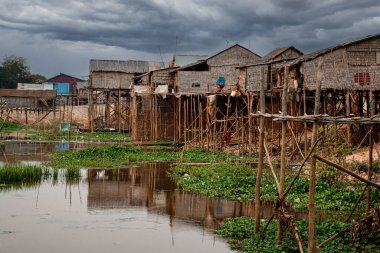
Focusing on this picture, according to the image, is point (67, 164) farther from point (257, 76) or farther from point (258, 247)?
point (258, 247)

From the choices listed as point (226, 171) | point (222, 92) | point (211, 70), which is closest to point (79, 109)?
point (211, 70)

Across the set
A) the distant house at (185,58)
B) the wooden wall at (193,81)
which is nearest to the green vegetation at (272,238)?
the wooden wall at (193,81)

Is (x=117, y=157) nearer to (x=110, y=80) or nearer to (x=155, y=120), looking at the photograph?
(x=155, y=120)

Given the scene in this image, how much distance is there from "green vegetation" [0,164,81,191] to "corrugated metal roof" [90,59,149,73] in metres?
27.5

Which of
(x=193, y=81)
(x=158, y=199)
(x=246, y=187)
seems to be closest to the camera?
(x=158, y=199)

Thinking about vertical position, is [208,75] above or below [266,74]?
above

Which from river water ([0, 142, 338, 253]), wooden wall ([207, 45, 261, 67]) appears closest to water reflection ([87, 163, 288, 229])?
river water ([0, 142, 338, 253])

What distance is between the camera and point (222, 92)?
88.6 feet

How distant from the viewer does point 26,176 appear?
17.7m

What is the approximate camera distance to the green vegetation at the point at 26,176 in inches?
671

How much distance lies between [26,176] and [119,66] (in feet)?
97.1

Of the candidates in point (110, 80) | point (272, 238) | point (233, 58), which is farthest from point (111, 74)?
point (272, 238)

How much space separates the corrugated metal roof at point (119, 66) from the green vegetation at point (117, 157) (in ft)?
67.6

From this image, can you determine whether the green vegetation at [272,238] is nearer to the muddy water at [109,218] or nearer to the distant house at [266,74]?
the muddy water at [109,218]
